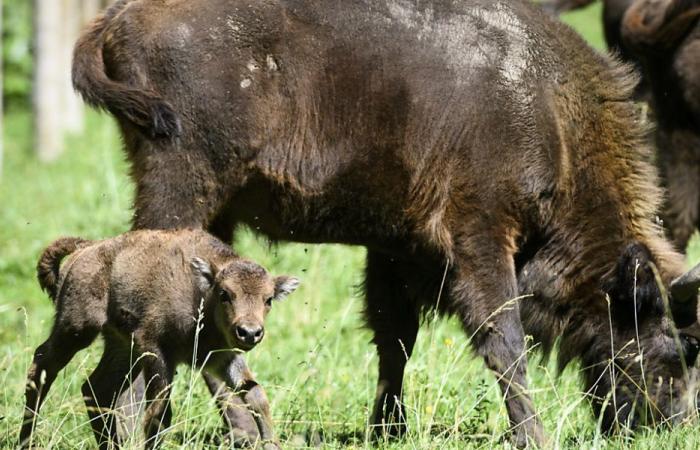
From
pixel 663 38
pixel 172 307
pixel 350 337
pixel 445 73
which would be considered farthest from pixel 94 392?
pixel 663 38

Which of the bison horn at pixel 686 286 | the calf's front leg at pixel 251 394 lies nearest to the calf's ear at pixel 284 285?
the calf's front leg at pixel 251 394

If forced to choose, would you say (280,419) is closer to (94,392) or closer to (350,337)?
(94,392)

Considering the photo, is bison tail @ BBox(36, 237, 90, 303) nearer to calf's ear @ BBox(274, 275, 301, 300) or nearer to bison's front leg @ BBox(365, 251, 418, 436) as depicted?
calf's ear @ BBox(274, 275, 301, 300)

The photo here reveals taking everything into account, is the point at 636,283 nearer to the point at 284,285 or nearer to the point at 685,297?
the point at 685,297

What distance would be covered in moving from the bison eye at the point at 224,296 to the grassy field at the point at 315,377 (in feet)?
1.51

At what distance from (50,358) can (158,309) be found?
2.12ft

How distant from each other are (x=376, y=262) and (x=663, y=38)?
3491 mm

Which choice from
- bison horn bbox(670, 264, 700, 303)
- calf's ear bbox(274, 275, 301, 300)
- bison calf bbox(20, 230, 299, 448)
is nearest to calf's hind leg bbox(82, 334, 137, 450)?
bison calf bbox(20, 230, 299, 448)

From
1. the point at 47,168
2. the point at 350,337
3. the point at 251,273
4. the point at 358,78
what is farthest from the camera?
the point at 47,168

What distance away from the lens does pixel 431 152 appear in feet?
20.5

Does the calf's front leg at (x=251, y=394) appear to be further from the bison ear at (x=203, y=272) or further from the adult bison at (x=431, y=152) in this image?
the adult bison at (x=431, y=152)

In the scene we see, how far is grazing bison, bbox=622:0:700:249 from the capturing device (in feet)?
30.3

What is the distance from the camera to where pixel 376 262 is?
7070 mm

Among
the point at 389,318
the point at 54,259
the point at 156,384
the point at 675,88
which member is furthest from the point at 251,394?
the point at 675,88
